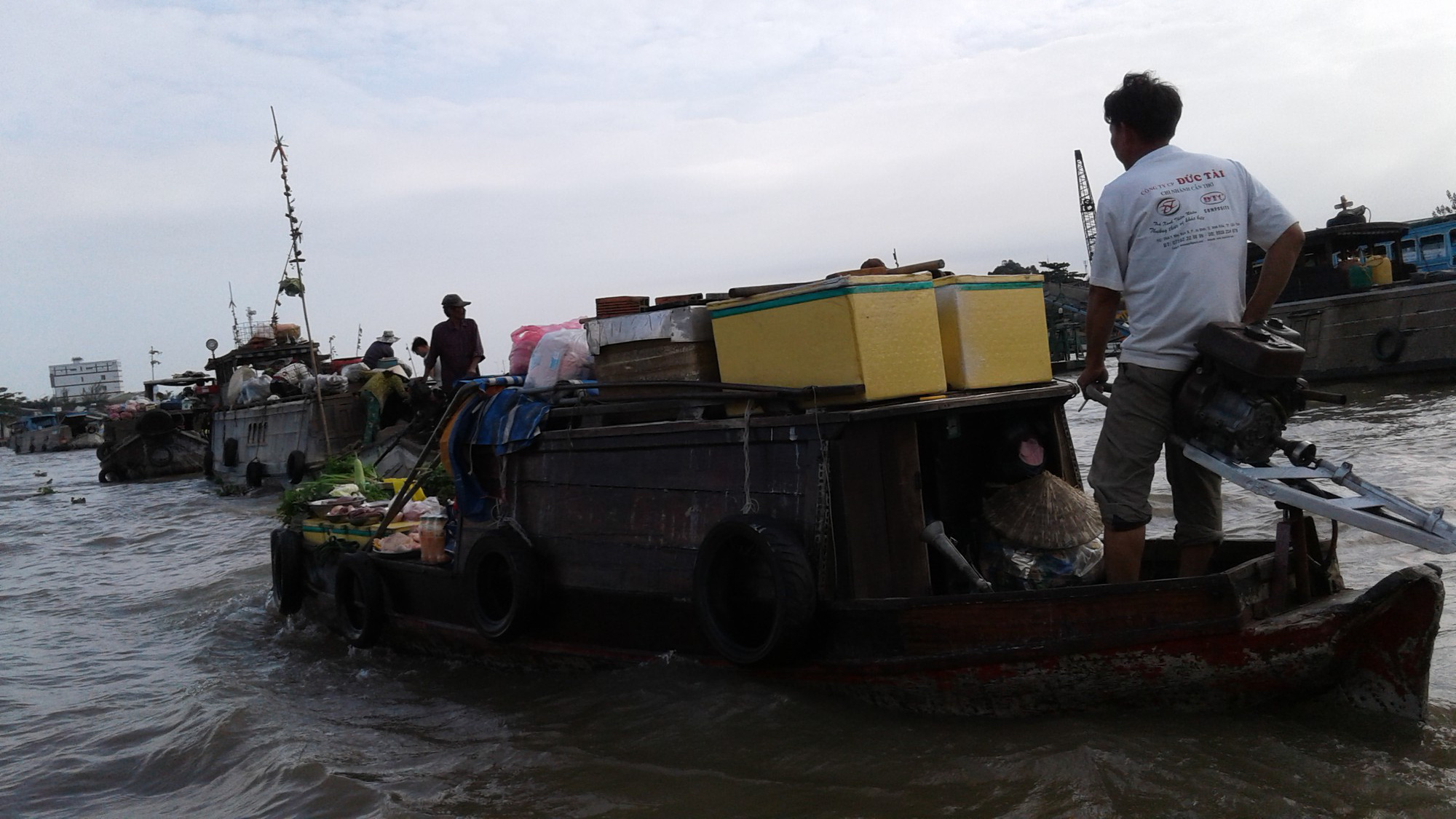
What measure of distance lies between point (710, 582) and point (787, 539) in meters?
0.42

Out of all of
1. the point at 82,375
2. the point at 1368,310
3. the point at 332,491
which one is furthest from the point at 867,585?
the point at 82,375

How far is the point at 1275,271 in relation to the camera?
325cm

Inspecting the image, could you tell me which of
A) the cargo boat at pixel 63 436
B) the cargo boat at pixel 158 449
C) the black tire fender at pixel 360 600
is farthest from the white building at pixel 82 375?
the black tire fender at pixel 360 600

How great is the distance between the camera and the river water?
3.23 metres

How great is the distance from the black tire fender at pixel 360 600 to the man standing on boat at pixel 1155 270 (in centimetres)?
437

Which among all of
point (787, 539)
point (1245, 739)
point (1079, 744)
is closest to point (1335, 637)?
point (1245, 739)

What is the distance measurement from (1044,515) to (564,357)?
249 centimetres

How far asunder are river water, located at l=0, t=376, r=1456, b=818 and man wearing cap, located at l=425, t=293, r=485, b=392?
7.88 ft

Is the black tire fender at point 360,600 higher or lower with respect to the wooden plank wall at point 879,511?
lower

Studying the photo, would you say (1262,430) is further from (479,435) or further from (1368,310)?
(1368,310)

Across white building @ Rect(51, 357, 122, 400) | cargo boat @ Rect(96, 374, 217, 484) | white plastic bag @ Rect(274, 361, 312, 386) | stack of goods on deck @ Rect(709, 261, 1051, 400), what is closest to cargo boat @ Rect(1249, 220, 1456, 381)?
stack of goods on deck @ Rect(709, 261, 1051, 400)

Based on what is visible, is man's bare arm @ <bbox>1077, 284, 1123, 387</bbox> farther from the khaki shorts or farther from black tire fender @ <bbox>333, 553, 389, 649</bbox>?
black tire fender @ <bbox>333, 553, 389, 649</bbox>

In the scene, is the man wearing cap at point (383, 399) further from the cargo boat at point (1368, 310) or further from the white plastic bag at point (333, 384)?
the cargo boat at point (1368, 310)

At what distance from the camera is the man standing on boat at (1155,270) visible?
3254 millimetres
